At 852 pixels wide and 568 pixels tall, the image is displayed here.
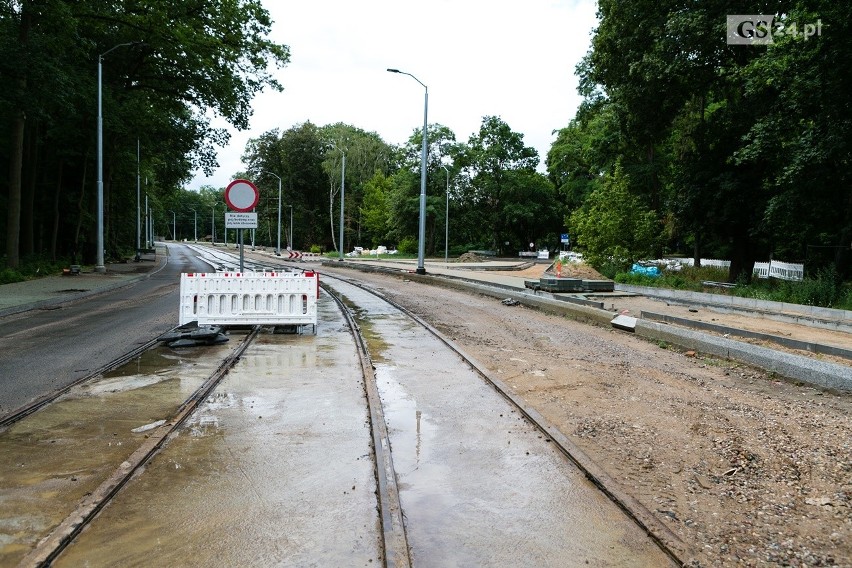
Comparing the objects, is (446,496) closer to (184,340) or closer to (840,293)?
(184,340)

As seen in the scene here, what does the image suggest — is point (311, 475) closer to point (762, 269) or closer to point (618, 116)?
point (618, 116)

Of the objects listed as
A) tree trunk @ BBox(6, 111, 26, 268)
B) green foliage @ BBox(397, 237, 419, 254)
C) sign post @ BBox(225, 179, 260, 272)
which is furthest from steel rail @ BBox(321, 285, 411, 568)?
green foliage @ BBox(397, 237, 419, 254)

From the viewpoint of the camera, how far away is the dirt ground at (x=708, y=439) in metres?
3.75

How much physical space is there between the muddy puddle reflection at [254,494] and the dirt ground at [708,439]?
1.98 meters

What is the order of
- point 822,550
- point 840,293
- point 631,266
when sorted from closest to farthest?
point 822,550
point 840,293
point 631,266

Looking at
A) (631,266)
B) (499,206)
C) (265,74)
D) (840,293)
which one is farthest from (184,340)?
(499,206)

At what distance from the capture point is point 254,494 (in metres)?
4.15

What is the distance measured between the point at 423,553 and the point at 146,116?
3371 centimetres

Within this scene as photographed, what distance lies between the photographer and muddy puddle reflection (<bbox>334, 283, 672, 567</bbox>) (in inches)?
137

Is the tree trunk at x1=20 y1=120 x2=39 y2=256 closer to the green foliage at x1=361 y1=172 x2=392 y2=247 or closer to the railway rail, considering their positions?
the railway rail

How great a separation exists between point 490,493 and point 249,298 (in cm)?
783

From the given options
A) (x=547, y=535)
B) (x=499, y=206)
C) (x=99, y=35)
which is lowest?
(x=547, y=535)

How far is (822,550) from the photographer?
3.53m

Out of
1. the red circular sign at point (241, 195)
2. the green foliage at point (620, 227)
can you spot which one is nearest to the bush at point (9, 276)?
the red circular sign at point (241, 195)
